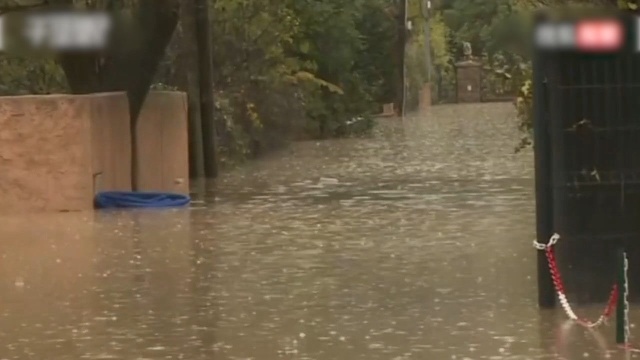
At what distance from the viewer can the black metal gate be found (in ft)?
39.3

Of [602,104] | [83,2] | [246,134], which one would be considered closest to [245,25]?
[246,134]

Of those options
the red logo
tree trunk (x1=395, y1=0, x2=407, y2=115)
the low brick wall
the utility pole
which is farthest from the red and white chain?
tree trunk (x1=395, y1=0, x2=407, y2=115)

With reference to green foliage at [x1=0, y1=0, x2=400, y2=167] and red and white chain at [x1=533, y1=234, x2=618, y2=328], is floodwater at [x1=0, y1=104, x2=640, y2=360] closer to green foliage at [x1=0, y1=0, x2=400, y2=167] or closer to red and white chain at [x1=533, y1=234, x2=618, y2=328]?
red and white chain at [x1=533, y1=234, x2=618, y2=328]

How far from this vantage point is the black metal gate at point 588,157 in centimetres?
1198

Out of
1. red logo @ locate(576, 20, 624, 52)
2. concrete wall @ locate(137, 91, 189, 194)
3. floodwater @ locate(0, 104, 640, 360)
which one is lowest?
floodwater @ locate(0, 104, 640, 360)

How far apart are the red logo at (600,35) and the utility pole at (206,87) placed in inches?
730

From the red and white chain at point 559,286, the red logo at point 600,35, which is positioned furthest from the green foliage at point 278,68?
the red logo at point 600,35

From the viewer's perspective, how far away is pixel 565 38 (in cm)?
1173

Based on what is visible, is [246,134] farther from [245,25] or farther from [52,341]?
[52,341]

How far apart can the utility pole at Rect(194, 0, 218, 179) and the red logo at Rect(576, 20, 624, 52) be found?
730 inches

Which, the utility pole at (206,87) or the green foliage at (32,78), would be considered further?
the utility pole at (206,87)

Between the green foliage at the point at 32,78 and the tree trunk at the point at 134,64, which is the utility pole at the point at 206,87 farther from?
the tree trunk at the point at 134,64

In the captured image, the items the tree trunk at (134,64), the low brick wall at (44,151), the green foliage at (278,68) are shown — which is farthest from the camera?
the green foliage at (278,68)

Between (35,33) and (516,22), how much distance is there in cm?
862
